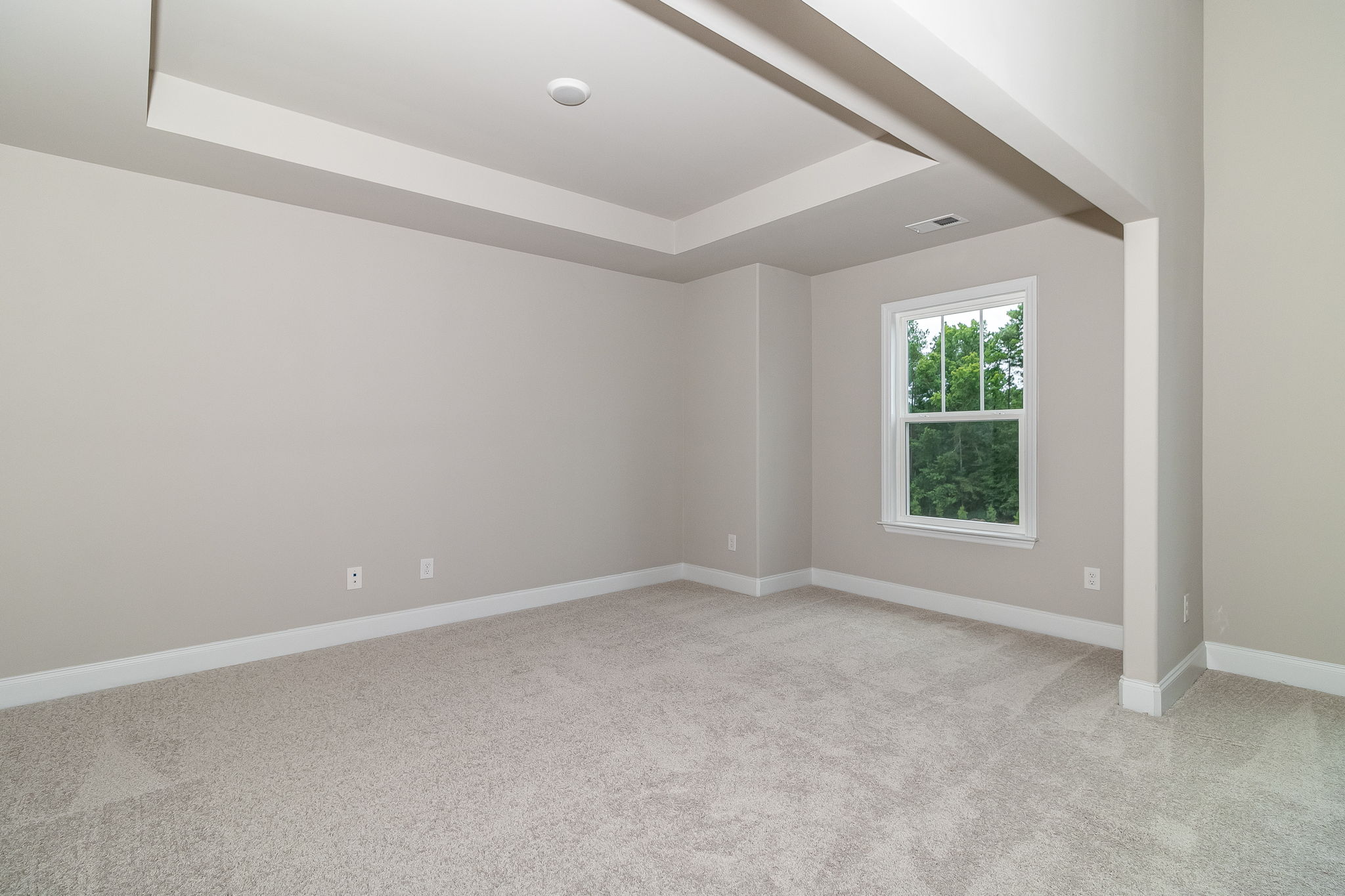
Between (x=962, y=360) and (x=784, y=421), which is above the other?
(x=962, y=360)

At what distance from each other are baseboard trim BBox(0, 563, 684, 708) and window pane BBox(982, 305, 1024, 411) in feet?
9.25

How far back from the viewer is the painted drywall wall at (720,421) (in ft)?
16.2

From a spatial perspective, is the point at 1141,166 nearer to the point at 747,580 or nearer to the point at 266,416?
the point at 747,580

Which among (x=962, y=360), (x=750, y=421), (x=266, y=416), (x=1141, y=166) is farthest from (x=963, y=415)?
(x=266, y=416)

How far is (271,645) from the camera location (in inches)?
140

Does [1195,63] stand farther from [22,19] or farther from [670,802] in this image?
[22,19]

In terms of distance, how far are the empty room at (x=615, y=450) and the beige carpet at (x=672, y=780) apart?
0.07 ft

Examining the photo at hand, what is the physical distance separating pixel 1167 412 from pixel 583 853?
2.83 m

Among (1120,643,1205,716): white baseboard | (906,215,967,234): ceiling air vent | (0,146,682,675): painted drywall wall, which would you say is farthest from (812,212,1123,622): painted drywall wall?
(0,146,682,675): painted drywall wall

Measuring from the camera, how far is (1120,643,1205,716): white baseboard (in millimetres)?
2781

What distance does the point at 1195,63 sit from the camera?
3184 mm

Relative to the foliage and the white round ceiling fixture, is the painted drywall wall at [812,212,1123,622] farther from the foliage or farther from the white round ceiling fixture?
the white round ceiling fixture

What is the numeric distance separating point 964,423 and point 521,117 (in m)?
3.14

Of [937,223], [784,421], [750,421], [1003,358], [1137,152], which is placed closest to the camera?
[1137,152]
